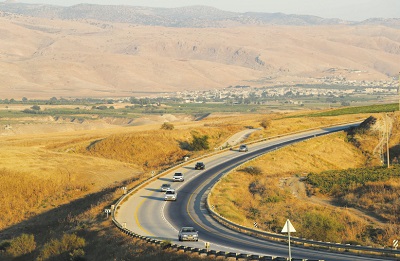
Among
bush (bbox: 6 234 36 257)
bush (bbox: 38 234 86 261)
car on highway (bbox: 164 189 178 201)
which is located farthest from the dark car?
car on highway (bbox: 164 189 178 201)

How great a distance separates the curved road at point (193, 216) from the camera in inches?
1576

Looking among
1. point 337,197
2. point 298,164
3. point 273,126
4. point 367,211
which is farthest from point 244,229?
point 273,126

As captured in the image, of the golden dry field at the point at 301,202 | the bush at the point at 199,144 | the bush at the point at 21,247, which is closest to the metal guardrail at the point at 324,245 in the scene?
the golden dry field at the point at 301,202

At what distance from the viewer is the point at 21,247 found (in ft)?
166

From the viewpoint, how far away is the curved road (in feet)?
131

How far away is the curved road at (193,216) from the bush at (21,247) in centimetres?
643

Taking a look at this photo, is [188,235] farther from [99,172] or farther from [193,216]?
[99,172]

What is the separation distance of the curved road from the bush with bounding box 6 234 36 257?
21.1ft

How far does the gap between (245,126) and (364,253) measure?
80527 millimetres

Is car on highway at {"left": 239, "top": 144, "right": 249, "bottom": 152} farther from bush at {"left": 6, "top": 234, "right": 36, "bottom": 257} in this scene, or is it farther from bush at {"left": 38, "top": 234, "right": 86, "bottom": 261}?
bush at {"left": 38, "top": 234, "right": 86, "bottom": 261}

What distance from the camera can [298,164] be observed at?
84125mm

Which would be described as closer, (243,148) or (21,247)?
(21,247)

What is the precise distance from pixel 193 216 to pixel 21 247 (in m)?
12.4

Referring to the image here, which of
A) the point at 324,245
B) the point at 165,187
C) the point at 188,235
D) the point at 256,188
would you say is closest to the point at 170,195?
the point at 165,187
